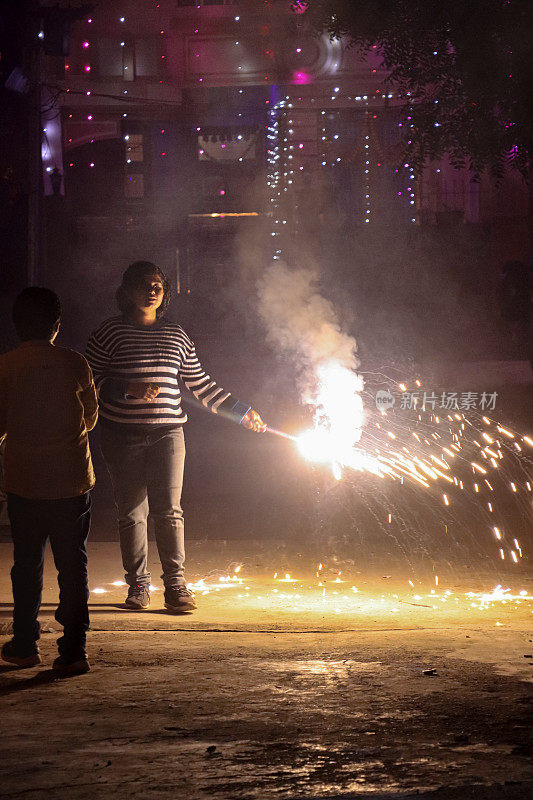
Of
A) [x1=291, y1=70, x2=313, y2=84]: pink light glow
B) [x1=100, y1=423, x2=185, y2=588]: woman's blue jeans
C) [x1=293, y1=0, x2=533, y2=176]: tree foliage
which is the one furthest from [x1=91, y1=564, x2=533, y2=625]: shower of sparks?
[x1=291, y1=70, x2=313, y2=84]: pink light glow

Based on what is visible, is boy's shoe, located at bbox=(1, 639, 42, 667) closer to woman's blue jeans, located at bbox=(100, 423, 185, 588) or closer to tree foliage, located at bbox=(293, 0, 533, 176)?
woman's blue jeans, located at bbox=(100, 423, 185, 588)

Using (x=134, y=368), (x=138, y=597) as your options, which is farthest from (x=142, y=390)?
(x=138, y=597)

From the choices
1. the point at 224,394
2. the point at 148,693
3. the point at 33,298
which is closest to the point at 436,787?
the point at 148,693

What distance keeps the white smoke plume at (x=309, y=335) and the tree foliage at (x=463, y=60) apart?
9.85 feet

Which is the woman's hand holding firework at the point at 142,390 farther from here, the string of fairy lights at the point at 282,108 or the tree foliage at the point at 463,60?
the string of fairy lights at the point at 282,108

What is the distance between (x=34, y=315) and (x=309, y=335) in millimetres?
13220

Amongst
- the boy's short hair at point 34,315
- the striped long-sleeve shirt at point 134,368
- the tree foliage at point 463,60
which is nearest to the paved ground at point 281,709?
the striped long-sleeve shirt at point 134,368

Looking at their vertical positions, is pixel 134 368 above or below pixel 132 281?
below

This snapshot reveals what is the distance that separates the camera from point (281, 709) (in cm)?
394

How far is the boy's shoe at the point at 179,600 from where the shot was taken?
20.5 feet

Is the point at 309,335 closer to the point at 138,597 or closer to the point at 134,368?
the point at 134,368

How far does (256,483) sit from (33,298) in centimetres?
922

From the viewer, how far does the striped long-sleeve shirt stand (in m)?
6.45

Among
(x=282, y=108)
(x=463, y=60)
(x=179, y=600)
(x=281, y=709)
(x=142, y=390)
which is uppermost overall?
(x=282, y=108)
